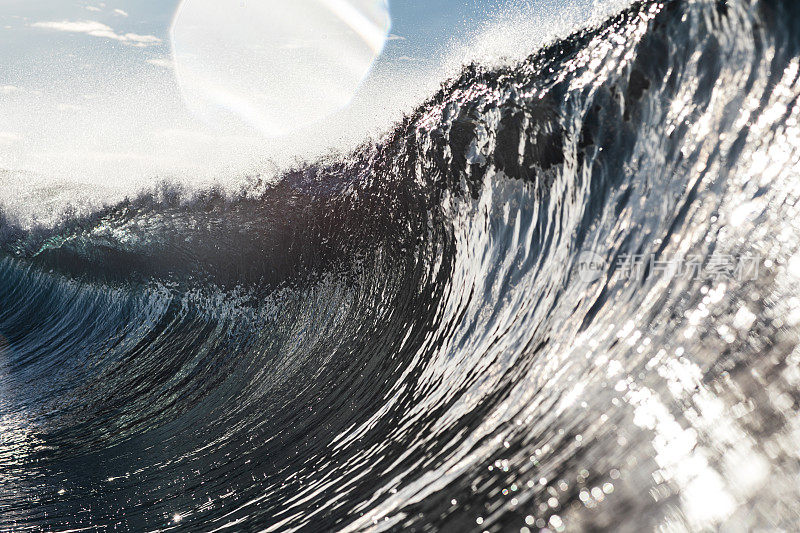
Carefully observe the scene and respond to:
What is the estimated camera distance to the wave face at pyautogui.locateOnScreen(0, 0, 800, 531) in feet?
4.22

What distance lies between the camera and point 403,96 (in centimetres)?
374

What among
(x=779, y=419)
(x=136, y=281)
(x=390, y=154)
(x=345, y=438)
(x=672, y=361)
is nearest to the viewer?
(x=779, y=419)

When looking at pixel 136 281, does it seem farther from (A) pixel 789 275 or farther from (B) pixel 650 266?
(A) pixel 789 275

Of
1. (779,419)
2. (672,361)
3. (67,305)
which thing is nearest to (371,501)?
(672,361)

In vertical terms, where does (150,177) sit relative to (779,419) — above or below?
above

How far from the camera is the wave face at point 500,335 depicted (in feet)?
4.22

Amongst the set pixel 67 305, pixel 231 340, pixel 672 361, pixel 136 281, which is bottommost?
pixel 672 361

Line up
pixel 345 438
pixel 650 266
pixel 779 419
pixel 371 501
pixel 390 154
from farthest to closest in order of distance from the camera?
pixel 390 154 → pixel 345 438 → pixel 650 266 → pixel 371 501 → pixel 779 419

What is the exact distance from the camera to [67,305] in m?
5.98

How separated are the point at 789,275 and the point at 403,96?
2658 mm

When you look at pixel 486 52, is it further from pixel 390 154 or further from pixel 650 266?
pixel 650 266

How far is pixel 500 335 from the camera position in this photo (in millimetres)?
2143

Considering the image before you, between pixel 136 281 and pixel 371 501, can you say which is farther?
pixel 136 281

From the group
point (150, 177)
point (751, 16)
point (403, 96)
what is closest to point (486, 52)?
point (403, 96)
